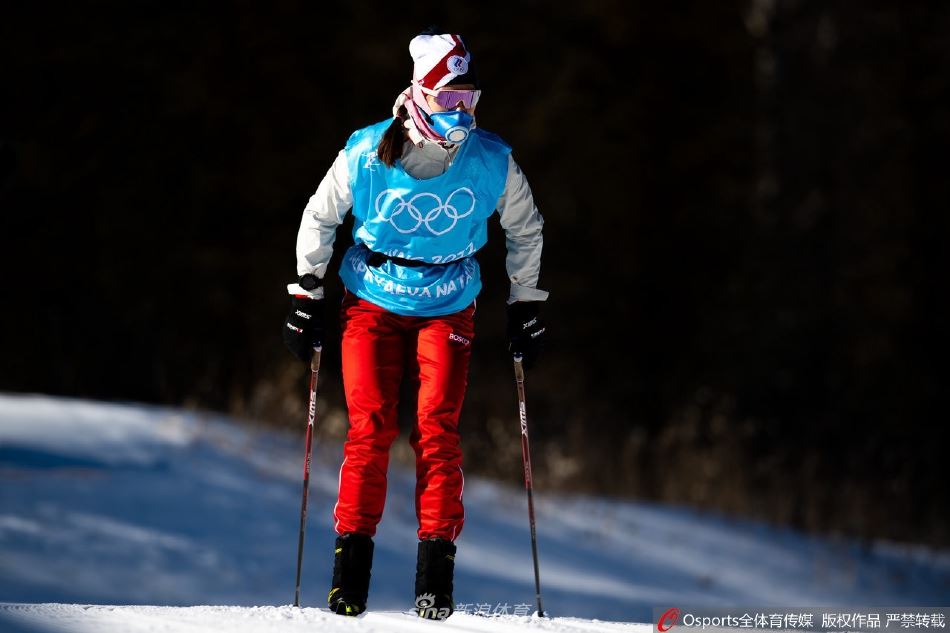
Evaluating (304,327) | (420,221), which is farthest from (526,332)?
(304,327)

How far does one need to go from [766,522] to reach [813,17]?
11.0 m

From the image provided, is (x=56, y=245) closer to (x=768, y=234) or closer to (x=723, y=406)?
(x=723, y=406)

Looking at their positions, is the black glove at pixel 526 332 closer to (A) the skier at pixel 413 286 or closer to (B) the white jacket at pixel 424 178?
(B) the white jacket at pixel 424 178

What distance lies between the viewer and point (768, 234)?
60.8ft

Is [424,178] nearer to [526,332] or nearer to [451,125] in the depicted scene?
[451,125]

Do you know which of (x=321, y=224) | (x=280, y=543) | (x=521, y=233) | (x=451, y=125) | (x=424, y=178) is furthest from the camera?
(x=280, y=543)

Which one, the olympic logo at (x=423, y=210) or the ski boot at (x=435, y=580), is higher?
the olympic logo at (x=423, y=210)

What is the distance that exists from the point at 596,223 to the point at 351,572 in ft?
45.1

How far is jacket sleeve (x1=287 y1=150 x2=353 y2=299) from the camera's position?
14.8 feet

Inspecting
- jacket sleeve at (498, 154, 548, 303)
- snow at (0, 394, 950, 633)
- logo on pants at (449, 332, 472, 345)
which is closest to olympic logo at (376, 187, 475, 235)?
jacket sleeve at (498, 154, 548, 303)

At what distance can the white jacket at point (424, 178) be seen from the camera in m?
4.46

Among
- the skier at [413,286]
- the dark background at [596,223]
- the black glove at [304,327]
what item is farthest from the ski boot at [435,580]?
the dark background at [596,223]

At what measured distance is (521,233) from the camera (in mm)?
4758

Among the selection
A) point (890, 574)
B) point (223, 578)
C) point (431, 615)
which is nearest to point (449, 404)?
point (431, 615)
